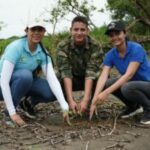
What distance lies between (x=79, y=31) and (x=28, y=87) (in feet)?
2.54

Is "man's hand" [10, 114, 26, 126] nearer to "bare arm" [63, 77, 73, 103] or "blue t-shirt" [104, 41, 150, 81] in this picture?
"bare arm" [63, 77, 73, 103]

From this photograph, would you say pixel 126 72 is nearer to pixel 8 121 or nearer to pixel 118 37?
pixel 118 37

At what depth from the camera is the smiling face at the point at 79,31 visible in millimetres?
5023

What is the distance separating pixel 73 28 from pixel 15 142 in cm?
138

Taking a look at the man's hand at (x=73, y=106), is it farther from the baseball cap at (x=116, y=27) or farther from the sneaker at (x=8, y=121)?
the baseball cap at (x=116, y=27)

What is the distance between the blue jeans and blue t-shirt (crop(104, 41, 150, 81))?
2.28ft

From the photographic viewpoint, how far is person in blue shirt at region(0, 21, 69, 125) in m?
4.74

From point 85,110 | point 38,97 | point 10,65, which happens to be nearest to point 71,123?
point 85,110

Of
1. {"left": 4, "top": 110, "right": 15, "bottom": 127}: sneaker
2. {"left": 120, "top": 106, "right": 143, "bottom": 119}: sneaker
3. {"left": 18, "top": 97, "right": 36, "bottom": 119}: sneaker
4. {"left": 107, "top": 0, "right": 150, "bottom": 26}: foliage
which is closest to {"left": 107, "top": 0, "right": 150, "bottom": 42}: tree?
{"left": 107, "top": 0, "right": 150, "bottom": 26}: foliage

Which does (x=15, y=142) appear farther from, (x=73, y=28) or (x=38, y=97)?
(x=73, y=28)

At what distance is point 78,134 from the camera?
15.0ft

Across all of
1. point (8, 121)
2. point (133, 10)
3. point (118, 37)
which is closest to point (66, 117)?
point (8, 121)

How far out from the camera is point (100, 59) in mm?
5387

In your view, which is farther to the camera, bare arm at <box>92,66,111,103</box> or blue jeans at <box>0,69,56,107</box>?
bare arm at <box>92,66,111,103</box>
